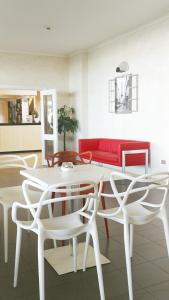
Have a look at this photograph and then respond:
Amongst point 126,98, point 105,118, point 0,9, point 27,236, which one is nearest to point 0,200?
point 27,236

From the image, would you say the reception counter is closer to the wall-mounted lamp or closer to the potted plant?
the potted plant

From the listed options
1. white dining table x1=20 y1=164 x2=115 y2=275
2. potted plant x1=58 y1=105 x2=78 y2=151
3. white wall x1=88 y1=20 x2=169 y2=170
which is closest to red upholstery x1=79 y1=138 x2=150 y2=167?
white wall x1=88 y1=20 x2=169 y2=170

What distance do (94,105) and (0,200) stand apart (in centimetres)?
589

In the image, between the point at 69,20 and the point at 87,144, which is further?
the point at 87,144

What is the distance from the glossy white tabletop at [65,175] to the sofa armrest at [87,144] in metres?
4.51

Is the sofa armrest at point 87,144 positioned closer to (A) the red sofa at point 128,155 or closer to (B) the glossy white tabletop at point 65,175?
(A) the red sofa at point 128,155

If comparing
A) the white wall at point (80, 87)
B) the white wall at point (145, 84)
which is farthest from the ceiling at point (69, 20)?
the white wall at point (80, 87)

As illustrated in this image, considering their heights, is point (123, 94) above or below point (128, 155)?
above

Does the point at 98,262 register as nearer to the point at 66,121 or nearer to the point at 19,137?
the point at 66,121

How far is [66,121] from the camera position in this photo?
871 cm

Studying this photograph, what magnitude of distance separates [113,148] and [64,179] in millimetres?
4808

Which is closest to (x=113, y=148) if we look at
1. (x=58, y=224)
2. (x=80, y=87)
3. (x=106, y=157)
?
(x=106, y=157)

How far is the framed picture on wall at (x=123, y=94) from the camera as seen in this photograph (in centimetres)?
677

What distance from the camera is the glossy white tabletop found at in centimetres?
241
